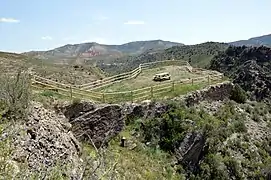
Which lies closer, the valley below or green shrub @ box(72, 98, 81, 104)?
the valley below

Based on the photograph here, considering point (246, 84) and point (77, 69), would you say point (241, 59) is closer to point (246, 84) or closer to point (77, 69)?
point (246, 84)

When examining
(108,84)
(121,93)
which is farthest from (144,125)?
(108,84)

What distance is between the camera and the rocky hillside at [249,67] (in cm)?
3938

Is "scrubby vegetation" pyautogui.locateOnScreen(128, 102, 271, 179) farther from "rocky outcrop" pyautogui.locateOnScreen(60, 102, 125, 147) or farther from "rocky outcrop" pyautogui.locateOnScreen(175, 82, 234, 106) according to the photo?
"rocky outcrop" pyautogui.locateOnScreen(60, 102, 125, 147)

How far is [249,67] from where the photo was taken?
144 feet

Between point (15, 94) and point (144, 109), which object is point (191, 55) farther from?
point (15, 94)

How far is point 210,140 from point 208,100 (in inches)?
213

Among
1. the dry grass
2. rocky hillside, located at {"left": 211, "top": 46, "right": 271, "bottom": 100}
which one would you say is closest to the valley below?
the dry grass

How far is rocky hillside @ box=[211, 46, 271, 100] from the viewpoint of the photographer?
39.4 meters

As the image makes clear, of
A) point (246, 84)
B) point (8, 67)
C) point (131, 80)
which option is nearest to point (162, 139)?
point (131, 80)

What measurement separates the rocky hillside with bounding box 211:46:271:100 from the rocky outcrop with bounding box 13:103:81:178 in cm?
2265

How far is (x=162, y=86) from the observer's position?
2923cm

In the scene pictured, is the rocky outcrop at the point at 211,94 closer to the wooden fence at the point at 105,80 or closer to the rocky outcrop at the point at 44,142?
the wooden fence at the point at 105,80

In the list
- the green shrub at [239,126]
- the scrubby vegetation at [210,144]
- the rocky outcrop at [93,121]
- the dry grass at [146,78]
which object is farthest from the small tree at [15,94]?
the green shrub at [239,126]
